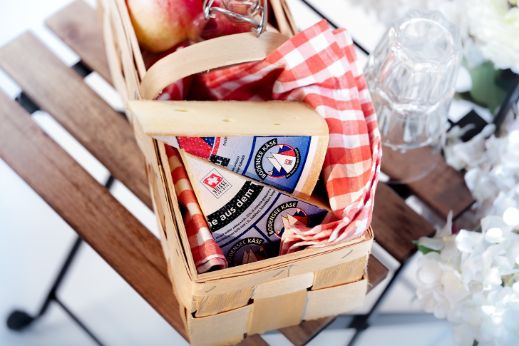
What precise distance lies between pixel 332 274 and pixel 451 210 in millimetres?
199

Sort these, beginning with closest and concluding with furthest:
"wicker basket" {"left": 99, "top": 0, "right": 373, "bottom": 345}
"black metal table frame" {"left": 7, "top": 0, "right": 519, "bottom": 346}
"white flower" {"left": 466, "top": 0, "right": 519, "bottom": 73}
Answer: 1. "wicker basket" {"left": 99, "top": 0, "right": 373, "bottom": 345}
2. "white flower" {"left": 466, "top": 0, "right": 519, "bottom": 73}
3. "black metal table frame" {"left": 7, "top": 0, "right": 519, "bottom": 346}

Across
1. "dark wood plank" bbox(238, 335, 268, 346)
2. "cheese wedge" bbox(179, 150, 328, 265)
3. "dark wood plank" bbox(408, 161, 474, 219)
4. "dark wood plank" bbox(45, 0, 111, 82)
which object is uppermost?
"dark wood plank" bbox(45, 0, 111, 82)

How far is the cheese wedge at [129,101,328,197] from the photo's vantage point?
55 centimetres

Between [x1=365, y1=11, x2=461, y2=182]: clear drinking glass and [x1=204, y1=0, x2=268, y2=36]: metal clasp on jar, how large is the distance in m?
0.14

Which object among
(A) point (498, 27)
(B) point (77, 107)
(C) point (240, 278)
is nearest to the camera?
(C) point (240, 278)

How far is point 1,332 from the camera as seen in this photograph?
2.88 ft

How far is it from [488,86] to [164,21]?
38cm

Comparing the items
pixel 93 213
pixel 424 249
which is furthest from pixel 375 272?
pixel 93 213

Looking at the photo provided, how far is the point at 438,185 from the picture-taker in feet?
2.47

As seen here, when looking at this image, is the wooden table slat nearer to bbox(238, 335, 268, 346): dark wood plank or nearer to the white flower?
bbox(238, 335, 268, 346): dark wood plank

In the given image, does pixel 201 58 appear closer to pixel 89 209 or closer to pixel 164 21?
pixel 164 21

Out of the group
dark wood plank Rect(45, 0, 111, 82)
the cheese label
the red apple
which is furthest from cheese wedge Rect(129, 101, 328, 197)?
dark wood plank Rect(45, 0, 111, 82)

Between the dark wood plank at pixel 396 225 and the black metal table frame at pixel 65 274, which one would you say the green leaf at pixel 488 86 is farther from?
the dark wood plank at pixel 396 225

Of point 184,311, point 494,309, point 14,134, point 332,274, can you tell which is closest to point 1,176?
point 14,134
